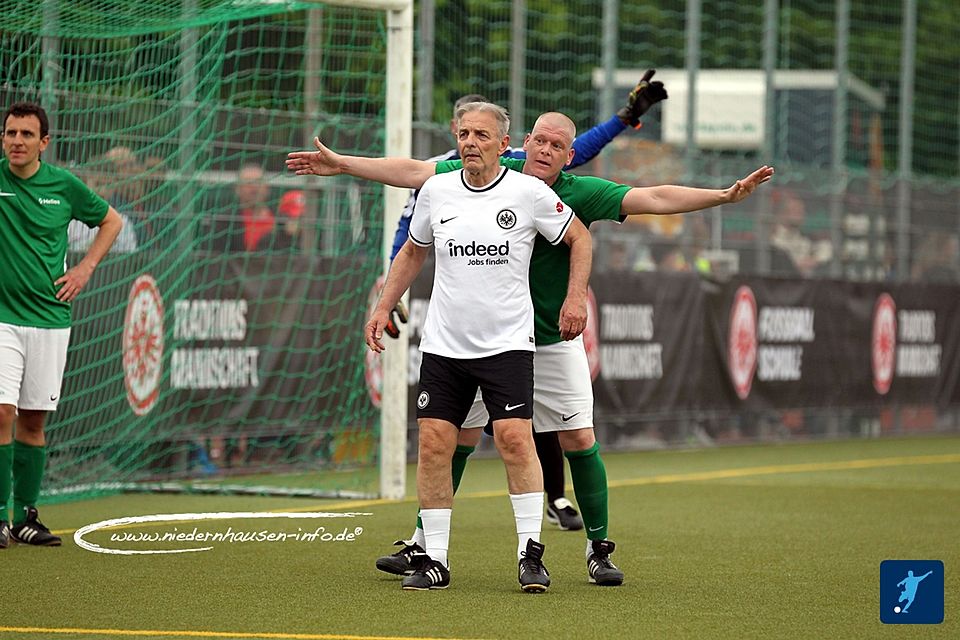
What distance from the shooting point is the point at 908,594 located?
20.8 ft

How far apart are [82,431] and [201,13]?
2.74 meters

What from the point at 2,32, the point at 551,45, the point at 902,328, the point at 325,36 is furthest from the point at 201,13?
the point at 902,328

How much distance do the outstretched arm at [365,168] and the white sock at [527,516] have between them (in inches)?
54.0

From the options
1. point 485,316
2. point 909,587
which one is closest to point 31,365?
point 485,316

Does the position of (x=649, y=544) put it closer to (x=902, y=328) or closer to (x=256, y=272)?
(x=256, y=272)

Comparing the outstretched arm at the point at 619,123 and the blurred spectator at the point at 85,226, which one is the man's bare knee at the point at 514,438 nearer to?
the outstretched arm at the point at 619,123

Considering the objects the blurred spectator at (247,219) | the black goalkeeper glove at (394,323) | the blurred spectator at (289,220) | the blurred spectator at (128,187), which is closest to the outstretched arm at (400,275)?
→ the black goalkeeper glove at (394,323)

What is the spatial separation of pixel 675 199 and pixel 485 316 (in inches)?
36.8

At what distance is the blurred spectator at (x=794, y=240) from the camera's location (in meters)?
16.8

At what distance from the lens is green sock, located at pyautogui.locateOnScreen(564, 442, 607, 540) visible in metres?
7.39

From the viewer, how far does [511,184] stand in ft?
22.7

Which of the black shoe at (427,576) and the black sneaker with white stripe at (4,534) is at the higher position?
the black shoe at (427,576)

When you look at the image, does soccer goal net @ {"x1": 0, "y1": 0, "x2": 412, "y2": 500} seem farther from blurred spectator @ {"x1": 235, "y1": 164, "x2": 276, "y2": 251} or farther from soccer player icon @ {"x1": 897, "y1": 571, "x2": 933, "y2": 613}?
soccer player icon @ {"x1": 897, "y1": 571, "x2": 933, "y2": 613}

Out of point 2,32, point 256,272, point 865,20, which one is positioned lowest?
point 256,272
